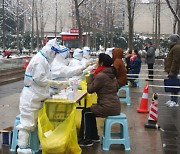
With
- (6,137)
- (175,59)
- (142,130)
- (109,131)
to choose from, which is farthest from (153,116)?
(6,137)

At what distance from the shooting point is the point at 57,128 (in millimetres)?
6477

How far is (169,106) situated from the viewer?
12273 millimetres

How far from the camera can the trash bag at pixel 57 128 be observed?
630cm

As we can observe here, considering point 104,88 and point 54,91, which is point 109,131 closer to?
point 104,88

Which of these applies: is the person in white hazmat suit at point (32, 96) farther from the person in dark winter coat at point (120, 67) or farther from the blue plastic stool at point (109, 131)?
the person in dark winter coat at point (120, 67)

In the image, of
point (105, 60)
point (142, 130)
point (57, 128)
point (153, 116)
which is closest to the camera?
point (57, 128)

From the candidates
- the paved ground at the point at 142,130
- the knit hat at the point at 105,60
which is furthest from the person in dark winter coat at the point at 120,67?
the knit hat at the point at 105,60

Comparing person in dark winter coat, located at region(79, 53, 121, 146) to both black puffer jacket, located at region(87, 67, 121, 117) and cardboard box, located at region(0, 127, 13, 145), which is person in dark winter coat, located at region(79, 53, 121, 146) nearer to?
black puffer jacket, located at region(87, 67, 121, 117)

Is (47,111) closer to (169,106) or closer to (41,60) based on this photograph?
(41,60)

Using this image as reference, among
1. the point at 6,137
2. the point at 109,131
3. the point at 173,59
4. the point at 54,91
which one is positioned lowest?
the point at 6,137

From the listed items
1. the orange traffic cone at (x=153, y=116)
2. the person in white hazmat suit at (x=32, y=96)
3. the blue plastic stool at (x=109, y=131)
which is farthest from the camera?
the orange traffic cone at (x=153, y=116)

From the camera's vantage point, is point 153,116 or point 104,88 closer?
point 104,88

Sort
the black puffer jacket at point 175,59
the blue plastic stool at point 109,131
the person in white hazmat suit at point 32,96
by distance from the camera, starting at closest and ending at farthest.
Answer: the person in white hazmat suit at point 32,96, the blue plastic stool at point 109,131, the black puffer jacket at point 175,59

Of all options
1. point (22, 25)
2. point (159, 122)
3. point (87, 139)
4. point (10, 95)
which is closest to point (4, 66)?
Result: point (10, 95)
